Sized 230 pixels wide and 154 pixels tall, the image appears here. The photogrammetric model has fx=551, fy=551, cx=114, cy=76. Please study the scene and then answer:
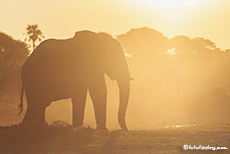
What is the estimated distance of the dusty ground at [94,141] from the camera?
14.1m

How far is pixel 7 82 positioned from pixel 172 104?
15.6m

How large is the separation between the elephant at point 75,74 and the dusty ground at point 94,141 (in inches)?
63.1

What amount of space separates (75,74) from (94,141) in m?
4.02

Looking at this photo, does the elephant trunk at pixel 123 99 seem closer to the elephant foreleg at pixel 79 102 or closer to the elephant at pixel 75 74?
the elephant at pixel 75 74

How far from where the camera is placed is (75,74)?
18.8 meters

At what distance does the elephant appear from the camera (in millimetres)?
18484

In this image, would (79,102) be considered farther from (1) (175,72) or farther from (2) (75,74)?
(1) (175,72)

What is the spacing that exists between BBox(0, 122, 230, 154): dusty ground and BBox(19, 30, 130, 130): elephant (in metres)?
1.60

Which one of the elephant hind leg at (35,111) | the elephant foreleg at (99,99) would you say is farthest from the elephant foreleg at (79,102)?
the elephant hind leg at (35,111)

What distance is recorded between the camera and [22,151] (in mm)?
13953

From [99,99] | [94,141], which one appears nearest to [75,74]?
[99,99]

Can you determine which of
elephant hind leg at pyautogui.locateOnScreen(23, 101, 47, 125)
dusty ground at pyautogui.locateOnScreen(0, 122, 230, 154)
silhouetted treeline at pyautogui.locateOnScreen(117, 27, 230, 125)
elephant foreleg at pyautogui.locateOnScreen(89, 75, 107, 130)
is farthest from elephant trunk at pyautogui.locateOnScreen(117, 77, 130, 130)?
silhouetted treeline at pyautogui.locateOnScreen(117, 27, 230, 125)

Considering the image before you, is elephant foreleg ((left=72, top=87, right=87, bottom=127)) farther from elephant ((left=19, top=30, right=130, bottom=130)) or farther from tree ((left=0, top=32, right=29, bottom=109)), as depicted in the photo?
tree ((left=0, top=32, right=29, bottom=109))

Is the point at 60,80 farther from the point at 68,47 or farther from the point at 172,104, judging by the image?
the point at 172,104
